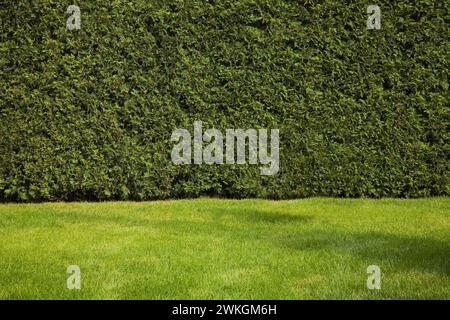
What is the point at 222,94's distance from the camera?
1017 cm

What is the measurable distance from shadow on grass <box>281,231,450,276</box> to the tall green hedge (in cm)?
310

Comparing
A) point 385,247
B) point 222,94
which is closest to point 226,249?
point 385,247

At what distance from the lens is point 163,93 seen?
10047mm

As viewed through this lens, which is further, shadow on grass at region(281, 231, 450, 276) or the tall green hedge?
the tall green hedge

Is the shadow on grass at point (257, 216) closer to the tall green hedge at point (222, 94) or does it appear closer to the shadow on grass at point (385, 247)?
the shadow on grass at point (385, 247)

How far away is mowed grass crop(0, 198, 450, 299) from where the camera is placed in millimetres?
5109

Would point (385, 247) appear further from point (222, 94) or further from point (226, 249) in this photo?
point (222, 94)

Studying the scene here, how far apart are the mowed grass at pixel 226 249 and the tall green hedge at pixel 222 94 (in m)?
0.65

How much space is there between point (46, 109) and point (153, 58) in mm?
2195

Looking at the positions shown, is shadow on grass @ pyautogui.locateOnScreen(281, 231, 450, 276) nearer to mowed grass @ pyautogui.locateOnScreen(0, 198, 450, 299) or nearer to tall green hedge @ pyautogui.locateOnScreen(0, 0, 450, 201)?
mowed grass @ pyautogui.locateOnScreen(0, 198, 450, 299)

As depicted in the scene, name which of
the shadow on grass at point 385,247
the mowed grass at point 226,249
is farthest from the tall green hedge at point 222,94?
the shadow on grass at point 385,247

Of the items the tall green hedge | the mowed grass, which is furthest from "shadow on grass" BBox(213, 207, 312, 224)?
the tall green hedge

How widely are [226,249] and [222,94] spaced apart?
4346mm

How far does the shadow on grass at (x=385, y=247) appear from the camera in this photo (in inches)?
232
